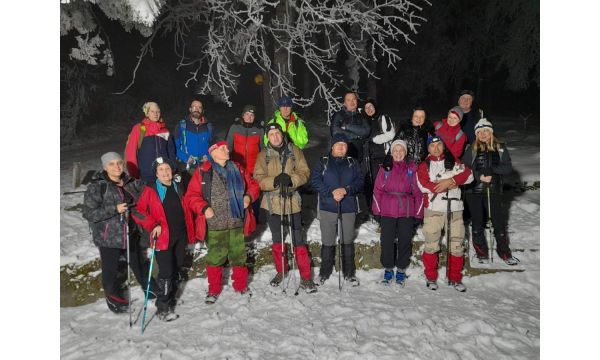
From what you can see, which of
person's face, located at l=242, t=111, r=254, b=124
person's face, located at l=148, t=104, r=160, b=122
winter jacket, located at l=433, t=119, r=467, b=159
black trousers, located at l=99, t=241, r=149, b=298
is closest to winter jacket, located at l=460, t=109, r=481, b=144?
winter jacket, located at l=433, t=119, r=467, b=159

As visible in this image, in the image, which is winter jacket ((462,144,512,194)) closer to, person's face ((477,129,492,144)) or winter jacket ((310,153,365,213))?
person's face ((477,129,492,144))

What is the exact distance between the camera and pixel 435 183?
19.1 ft

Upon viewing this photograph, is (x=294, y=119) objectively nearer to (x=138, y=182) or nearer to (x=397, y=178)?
(x=397, y=178)

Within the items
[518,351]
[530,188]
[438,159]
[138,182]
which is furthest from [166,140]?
[530,188]

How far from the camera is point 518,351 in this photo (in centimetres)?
463

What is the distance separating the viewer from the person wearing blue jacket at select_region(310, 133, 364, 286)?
5797 mm

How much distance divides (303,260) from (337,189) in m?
1.20

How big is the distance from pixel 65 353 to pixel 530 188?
32.0 ft

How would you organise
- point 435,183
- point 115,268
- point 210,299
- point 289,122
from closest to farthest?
point 115,268
point 210,299
point 435,183
point 289,122

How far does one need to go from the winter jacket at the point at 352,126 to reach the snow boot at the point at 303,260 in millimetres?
1857

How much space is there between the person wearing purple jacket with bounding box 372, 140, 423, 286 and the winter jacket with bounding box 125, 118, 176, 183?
11.3 ft

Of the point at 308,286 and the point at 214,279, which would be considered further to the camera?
the point at 308,286

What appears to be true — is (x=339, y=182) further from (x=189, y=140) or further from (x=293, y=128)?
(x=189, y=140)

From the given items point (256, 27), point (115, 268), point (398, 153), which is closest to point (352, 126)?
point (398, 153)
